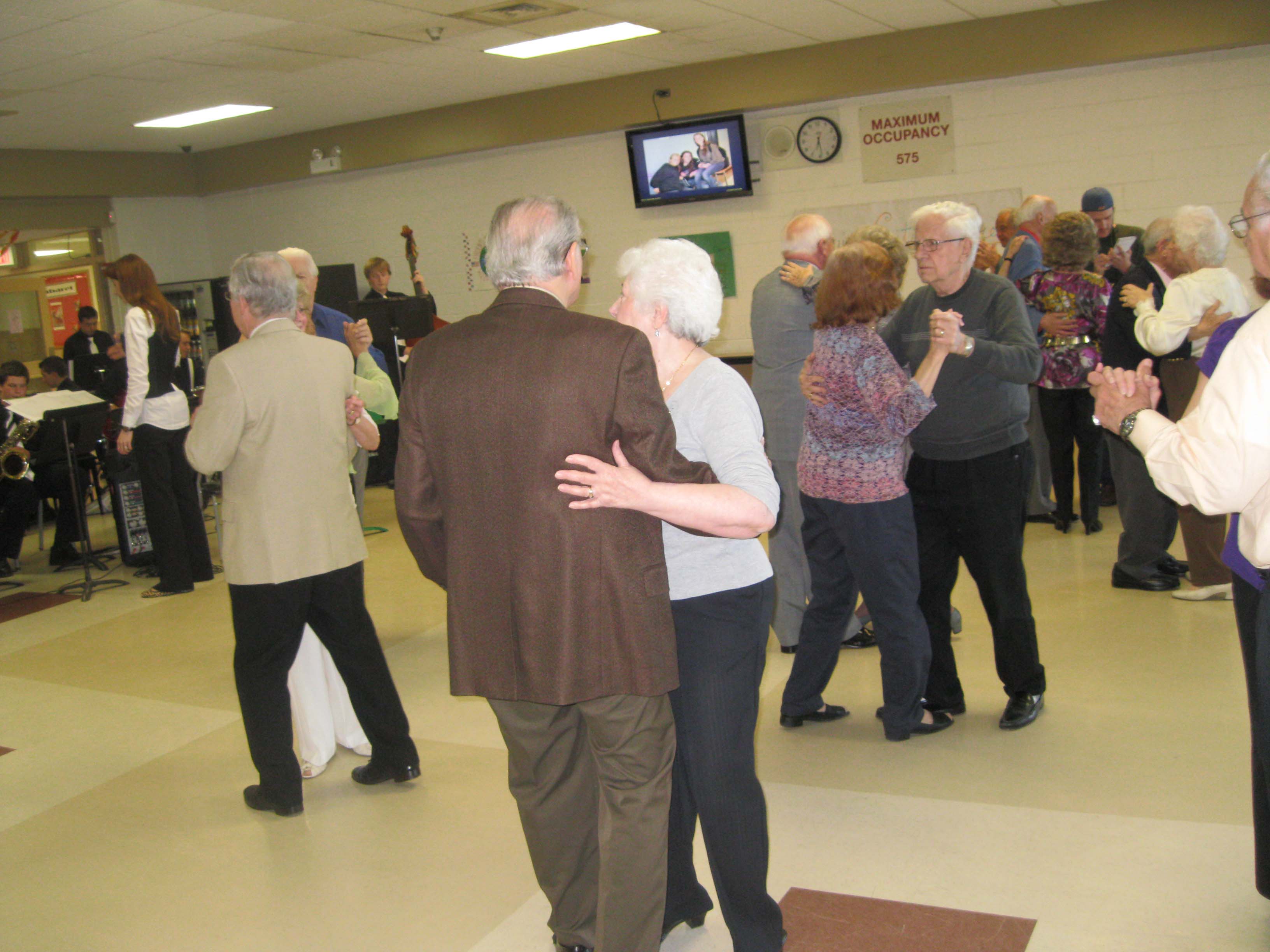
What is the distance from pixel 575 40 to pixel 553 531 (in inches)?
245

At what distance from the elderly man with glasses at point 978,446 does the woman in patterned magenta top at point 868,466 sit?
146mm

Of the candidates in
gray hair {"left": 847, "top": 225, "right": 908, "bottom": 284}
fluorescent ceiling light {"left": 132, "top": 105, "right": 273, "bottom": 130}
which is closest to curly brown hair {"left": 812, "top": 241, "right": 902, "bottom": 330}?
gray hair {"left": 847, "top": 225, "right": 908, "bottom": 284}

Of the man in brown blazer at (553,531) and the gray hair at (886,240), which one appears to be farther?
the gray hair at (886,240)

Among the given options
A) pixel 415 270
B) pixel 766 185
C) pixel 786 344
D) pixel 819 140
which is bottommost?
pixel 786 344

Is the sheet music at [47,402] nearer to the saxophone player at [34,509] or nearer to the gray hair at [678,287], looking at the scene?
the saxophone player at [34,509]

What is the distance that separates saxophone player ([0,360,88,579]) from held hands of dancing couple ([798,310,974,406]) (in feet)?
17.5

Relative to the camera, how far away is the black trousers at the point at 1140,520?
4.48 meters

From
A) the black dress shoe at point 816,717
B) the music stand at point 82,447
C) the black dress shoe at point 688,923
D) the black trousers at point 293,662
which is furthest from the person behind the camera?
the music stand at point 82,447

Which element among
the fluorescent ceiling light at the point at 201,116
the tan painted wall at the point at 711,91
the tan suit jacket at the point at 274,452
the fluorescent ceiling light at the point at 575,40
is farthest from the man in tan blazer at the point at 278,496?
the fluorescent ceiling light at the point at 201,116

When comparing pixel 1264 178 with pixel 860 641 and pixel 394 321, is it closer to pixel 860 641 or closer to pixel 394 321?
pixel 860 641

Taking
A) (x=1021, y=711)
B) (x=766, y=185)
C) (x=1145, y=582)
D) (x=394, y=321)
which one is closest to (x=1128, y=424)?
(x=1021, y=711)

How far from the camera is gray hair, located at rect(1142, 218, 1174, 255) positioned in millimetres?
4473

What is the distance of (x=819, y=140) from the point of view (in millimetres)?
8344

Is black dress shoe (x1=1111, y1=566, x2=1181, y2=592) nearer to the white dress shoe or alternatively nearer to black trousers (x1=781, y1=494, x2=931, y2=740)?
the white dress shoe
